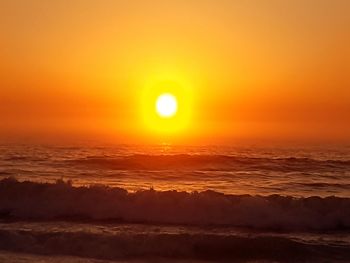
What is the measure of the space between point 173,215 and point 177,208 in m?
0.38

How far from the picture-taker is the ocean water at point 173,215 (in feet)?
42.4

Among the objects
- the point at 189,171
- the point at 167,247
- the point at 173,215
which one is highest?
the point at 189,171

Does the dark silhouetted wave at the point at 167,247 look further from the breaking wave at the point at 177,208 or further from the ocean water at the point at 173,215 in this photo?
the breaking wave at the point at 177,208

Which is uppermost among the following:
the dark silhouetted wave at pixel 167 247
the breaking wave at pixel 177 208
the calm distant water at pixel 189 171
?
the calm distant water at pixel 189 171

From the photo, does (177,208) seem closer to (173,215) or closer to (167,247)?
(173,215)

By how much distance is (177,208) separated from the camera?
693 inches

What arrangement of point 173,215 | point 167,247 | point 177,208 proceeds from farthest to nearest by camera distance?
point 177,208
point 173,215
point 167,247

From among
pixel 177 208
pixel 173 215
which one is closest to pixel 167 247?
pixel 173 215

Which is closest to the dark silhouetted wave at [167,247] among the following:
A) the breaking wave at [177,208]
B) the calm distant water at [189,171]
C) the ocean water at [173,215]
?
the ocean water at [173,215]

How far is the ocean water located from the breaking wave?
0.04 m

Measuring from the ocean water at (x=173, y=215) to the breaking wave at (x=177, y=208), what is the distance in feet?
0.11

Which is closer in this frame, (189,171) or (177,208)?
(177,208)

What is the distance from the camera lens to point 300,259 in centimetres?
1257

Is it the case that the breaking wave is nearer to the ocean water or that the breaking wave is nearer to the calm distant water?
the ocean water
